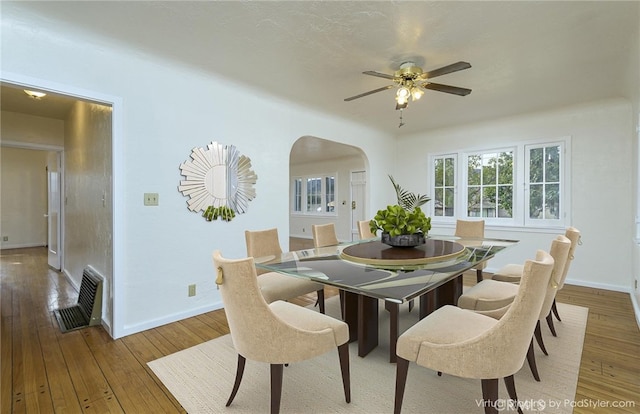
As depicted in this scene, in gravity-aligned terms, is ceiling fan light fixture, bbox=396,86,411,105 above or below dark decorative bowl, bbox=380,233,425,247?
above

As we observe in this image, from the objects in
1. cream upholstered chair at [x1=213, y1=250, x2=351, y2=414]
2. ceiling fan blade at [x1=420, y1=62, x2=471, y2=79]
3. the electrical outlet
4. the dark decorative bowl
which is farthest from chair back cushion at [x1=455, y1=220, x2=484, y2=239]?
the electrical outlet

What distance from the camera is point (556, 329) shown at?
8.48ft

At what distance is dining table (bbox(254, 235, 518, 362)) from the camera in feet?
4.68

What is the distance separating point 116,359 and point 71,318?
3.99 ft

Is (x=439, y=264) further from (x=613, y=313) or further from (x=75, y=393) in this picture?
(x=613, y=313)

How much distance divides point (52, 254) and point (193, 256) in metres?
3.89

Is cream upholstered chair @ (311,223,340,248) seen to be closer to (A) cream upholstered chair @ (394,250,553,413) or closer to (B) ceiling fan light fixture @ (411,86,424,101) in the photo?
(B) ceiling fan light fixture @ (411,86,424,101)

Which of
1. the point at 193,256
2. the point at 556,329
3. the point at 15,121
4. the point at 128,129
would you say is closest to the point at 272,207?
the point at 193,256

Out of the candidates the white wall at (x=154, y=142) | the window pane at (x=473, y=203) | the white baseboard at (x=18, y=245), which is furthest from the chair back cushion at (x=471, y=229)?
the white baseboard at (x=18, y=245)

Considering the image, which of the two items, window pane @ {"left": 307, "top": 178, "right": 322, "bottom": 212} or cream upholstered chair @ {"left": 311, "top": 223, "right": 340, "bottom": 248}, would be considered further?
window pane @ {"left": 307, "top": 178, "right": 322, "bottom": 212}

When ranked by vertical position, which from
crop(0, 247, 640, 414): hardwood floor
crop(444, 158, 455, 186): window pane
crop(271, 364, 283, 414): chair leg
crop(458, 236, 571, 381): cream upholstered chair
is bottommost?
crop(0, 247, 640, 414): hardwood floor

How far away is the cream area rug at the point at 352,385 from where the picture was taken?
162 cm

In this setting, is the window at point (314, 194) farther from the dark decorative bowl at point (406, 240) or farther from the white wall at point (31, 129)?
the dark decorative bowl at point (406, 240)

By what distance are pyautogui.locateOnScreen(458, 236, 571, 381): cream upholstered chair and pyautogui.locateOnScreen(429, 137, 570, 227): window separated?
8.98 ft
